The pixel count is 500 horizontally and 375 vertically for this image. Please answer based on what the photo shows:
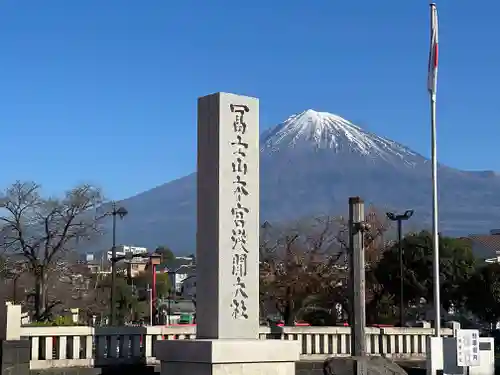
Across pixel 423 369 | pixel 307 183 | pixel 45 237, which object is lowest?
pixel 423 369

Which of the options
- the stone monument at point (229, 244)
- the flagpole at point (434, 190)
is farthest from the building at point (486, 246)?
the stone monument at point (229, 244)

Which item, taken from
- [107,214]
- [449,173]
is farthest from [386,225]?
[449,173]

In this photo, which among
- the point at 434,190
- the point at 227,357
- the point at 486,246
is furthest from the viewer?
the point at 486,246

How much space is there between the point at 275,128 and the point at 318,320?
56245 mm

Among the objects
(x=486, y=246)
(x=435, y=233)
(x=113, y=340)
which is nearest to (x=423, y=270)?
(x=435, y=233)

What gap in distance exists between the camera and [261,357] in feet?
38.2

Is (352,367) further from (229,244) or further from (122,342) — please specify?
(229,244)

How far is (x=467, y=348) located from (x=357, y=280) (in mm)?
6490

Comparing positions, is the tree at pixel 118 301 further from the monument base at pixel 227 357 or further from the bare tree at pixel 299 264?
the monument base at pixel 227 357

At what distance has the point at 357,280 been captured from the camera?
19.9m

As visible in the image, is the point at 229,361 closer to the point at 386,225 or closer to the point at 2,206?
the point at 2,206

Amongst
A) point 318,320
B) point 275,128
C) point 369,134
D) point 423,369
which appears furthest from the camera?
point 275,128

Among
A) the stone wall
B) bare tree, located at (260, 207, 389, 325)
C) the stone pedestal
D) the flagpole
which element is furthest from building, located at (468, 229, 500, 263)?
the stone pedestal

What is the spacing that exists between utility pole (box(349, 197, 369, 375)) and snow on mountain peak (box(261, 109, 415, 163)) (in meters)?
59.5
